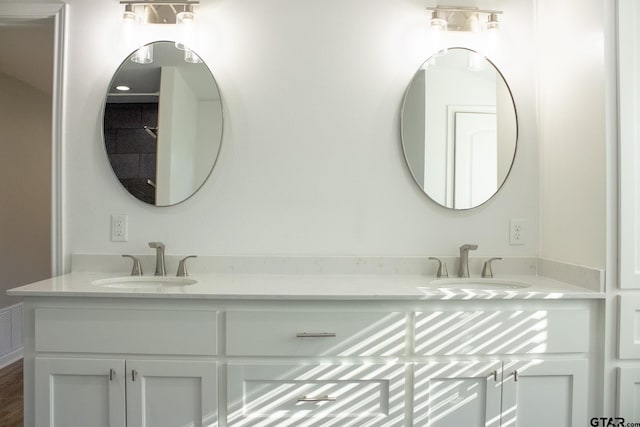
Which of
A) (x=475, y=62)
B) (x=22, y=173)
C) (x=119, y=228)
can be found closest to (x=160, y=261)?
(x=119, y=228)

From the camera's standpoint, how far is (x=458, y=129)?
1993mm

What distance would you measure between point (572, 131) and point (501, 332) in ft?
3.02

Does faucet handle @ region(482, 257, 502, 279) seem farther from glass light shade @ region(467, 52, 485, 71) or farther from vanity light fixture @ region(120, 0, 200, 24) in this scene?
vanity light fixture @ region(120, 0, 200, 24)

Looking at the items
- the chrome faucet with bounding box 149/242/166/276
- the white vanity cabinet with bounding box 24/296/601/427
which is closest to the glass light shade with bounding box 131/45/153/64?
the chrome faucet with bounding box 149/242/166/276

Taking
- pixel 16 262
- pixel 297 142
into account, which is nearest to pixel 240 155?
pixel 297 142

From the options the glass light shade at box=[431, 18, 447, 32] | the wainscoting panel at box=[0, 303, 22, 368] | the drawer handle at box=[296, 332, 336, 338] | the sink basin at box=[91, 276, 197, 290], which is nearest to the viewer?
the drawer handle at box=[296, 332, 336, 338]

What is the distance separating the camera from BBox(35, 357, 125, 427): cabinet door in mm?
1502

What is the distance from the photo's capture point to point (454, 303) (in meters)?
1.52

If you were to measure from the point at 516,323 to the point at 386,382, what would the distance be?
0.53 meters

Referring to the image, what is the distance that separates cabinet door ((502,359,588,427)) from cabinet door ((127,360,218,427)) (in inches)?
43.1

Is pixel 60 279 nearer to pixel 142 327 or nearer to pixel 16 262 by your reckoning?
pixel 142 327

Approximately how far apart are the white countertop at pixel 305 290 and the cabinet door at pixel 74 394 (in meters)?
0.26

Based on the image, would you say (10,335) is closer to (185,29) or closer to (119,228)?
(119,228)

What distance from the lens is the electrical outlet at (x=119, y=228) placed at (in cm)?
197
